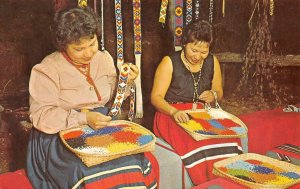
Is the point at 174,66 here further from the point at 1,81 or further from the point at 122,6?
the point at 1,81

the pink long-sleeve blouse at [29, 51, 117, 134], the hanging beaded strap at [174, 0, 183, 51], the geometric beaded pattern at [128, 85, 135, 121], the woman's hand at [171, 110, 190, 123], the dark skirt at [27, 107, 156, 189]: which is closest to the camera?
the dark skirt at [27, 107, 156, 189]

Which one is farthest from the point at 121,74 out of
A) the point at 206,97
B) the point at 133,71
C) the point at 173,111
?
the point at 206,97

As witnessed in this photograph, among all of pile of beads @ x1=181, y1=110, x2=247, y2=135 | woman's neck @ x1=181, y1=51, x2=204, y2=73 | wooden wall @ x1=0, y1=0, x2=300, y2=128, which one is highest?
wooden wall @ x1=0, y1=0, x2=300, y2=128

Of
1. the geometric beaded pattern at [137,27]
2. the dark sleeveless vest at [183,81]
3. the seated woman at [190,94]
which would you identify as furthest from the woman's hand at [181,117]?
the geometric beaded pattern at [137,27]

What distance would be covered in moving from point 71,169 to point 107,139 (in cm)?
Answer: 22

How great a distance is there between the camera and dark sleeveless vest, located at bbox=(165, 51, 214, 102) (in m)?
2.42

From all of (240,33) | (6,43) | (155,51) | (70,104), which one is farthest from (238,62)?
(6,43)

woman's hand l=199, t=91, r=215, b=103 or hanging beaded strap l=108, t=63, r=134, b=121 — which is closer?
hanging beaded strap l=108, t=63, r=134, b=121

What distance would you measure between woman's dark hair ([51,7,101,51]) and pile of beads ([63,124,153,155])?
0.42 m

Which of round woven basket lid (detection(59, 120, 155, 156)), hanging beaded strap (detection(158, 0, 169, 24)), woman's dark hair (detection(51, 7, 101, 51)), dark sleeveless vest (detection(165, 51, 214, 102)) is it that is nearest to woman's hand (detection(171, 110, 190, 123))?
dark sleeveless vest (detection(165, 51, 214, 102))

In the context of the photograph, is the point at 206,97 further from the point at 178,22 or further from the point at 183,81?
the point at 178,22

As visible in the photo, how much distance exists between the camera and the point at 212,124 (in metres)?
2.29

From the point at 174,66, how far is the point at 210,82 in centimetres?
25

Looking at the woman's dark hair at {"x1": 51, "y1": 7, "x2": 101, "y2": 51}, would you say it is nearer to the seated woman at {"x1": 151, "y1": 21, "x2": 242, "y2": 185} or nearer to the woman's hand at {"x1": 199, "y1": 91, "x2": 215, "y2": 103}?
the seated woman at {"x1": 151, "y1": 21, "x2": 242, "y2": 185}
